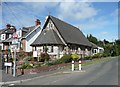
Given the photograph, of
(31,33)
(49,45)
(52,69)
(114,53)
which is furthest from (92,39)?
(52,69)

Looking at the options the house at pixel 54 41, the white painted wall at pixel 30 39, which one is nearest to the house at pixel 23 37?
the white painted wall at pixel 30 39

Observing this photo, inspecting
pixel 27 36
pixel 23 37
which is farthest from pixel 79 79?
pixel 27 36

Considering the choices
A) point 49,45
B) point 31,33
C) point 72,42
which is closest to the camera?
point 49,45

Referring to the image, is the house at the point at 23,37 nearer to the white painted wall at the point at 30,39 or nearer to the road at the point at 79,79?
the white painted wall at the point at 30,39

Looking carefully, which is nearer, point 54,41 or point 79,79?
point 79,79

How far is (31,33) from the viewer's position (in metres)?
55.1

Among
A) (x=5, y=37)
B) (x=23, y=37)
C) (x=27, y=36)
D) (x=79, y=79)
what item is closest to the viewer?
(x=79, y=79)

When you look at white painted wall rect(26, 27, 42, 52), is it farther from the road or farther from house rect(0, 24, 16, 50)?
the road

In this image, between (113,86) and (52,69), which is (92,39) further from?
(113,86)

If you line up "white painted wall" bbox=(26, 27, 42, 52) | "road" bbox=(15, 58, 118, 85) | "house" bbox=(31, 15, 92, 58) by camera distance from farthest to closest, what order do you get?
"white painted wall" bbox=(26, 27, 42, 52)
"house" bbox=(31, 15, 92, 58)
"road" bbox=(15, 58, 118, 85)

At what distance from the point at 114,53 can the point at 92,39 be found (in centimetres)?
2176

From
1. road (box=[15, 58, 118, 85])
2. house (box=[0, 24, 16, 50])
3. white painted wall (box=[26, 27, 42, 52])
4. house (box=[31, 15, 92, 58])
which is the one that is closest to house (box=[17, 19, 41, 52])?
white painted wall (box=[26, 27, 42, 52])

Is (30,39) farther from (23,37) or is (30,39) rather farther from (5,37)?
(5,37)

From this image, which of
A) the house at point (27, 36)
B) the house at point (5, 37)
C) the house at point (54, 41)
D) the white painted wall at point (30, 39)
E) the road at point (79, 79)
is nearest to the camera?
the road at point (79, 79)
